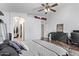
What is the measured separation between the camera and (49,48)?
2.18m

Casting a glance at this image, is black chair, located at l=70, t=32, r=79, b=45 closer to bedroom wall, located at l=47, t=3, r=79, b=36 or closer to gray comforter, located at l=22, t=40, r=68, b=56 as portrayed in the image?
bedroom wall, located at l=47, t=3, r=79, b=36

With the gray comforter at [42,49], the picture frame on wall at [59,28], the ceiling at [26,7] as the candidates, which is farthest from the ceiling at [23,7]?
the gray comforter at [42,49]

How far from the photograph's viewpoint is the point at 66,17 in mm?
2127

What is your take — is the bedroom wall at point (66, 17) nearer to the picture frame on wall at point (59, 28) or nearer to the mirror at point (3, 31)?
the picture frame on wall at point (59, 28)

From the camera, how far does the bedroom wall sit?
2076 millimetres

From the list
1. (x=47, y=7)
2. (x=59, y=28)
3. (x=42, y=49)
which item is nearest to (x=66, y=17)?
(x=59, y=28)

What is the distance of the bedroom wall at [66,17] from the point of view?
6.81 ft

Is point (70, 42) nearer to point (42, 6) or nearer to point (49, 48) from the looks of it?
point (49, 48)

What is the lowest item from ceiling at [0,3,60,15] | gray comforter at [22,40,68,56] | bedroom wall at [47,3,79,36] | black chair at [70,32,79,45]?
gray comforter at [22,40,68,56]

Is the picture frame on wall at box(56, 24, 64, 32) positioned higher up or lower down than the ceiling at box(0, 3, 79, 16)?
lower down

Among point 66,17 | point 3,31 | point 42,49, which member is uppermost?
point 66,17

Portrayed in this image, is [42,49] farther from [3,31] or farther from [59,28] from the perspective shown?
[3,31]

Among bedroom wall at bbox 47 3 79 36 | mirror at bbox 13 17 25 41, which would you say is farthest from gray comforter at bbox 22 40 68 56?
bedroom wall at bbox 47 3 79 36

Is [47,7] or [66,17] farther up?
[47,7]
